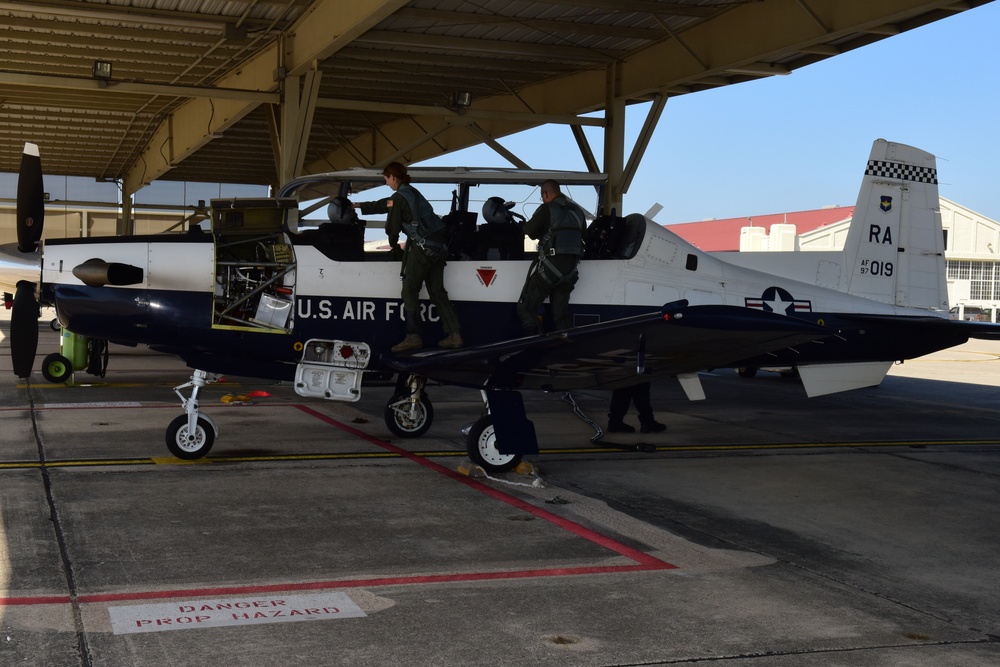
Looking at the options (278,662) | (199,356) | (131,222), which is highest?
(131,222)

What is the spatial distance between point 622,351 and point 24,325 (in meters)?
5.07

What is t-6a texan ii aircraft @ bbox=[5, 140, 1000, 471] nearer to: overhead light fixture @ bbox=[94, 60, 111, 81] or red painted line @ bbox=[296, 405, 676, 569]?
red painted line @ bbox=[296, 405, 676, 569]

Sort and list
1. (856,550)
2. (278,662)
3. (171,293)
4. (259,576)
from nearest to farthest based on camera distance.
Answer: (278,662)
(259,576)
(856,550)
(171,293)

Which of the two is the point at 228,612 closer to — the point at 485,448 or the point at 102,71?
the point at 485,448

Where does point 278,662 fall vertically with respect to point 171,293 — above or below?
below

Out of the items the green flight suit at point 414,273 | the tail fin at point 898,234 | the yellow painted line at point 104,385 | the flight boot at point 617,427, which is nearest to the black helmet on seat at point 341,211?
the green flight suit at point 414,273

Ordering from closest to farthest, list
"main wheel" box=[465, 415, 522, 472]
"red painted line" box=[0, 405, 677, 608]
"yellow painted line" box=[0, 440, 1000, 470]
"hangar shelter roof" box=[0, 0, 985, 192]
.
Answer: "red painted line" box=[0, 405, 677, 608] → "main wheel" box=[465, 415, 522, 472] → "yellow painted line" box=[0, 440, 1000, 470] → "hangar shelter roof" box=[0, 0, 985, 192]

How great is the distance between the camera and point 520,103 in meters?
19.6

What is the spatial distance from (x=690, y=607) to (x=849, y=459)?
515cm

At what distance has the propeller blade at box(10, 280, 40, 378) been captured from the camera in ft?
26.9

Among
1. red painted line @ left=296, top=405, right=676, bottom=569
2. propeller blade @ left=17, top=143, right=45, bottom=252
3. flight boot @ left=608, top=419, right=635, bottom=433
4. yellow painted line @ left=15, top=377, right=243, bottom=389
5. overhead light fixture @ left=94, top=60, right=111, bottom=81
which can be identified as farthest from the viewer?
overhead light fixture @ left=94, top=60, right=111, bottom=81

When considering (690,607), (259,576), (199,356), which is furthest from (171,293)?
(690,607)

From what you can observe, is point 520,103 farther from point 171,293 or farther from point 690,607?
point 690,607

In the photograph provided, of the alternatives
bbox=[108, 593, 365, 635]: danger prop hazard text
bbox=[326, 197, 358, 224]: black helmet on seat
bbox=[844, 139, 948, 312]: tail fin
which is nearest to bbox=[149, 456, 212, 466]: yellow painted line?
bbox=[326, 197, 358, 224]: black helmet on seat
